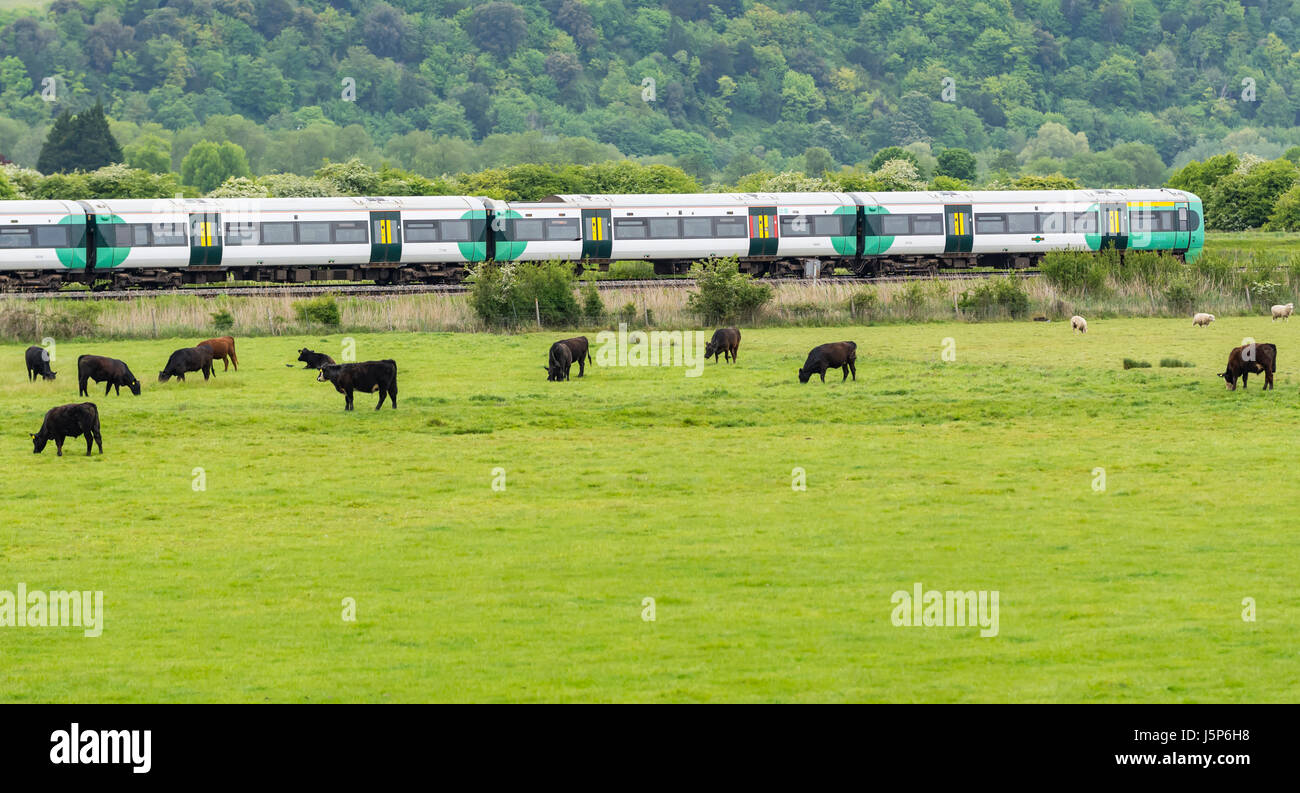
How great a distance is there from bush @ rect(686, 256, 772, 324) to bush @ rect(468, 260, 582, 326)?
4.09 m

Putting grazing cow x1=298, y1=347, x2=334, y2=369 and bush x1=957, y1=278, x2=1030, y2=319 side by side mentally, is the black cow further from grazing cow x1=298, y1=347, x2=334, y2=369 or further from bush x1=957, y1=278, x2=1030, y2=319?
bush x1=957, y1=278, x2=1030, y2=319

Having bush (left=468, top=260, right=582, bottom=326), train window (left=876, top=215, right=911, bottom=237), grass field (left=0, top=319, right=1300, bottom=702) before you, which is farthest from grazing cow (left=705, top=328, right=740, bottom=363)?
train window (left=876, top=215, right=911, bottom=237)

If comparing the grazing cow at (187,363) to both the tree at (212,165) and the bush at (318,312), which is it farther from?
the tree at (212,165)

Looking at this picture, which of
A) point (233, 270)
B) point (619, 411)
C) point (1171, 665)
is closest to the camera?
point (1171, 665)

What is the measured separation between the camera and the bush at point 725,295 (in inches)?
2212

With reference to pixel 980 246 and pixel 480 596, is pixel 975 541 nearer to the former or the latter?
pixel 480 596

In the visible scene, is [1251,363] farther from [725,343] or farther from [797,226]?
[797,226]

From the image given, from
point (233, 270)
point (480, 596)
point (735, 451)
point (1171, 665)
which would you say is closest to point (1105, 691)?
point (1171, 665)

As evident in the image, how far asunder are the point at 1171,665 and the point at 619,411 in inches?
833

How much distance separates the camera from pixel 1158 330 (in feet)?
181

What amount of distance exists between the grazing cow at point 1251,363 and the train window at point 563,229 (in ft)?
117

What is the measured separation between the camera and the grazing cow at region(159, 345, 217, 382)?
4031 centimetres

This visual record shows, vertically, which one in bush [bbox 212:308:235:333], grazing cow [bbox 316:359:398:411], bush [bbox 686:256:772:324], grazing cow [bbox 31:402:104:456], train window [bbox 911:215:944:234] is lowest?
grazing cow [bbox 31:402:104:456]

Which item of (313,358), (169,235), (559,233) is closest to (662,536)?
(313,358)
